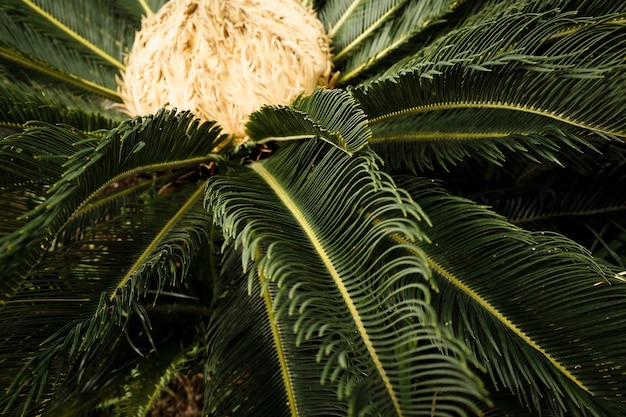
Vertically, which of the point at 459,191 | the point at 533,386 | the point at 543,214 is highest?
the point at 459,191

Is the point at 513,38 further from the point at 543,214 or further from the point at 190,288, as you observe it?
the point at 190,288

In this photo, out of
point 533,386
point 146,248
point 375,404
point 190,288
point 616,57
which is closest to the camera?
point 375,404

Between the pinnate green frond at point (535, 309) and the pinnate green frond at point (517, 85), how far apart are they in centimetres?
17

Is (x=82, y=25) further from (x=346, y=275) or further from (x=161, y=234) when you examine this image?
(x=346, y=275)

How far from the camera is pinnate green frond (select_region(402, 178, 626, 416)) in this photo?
2.17 ft

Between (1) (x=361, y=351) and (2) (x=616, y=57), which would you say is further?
(2) (x=616, y=57)

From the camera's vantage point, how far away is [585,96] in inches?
31.6

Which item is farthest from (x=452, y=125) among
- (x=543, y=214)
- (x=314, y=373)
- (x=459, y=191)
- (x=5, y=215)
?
(x=5, y=215)

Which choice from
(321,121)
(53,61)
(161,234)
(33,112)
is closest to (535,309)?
(321,121)

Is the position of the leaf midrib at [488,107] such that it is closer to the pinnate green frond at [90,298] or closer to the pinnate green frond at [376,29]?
the pinnate green frond at [376,29]

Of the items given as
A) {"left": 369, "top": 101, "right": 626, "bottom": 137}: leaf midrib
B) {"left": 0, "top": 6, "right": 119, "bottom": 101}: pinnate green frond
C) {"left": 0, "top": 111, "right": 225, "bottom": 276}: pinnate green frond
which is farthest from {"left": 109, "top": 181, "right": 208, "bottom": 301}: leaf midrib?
{"left": 0, "top": 6, "right": 119, "bottom": 101}: pinnate green frond

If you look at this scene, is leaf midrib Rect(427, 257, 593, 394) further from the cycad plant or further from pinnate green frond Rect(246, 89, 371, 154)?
pinnate green frond Rect(246, 89, 371, 154)

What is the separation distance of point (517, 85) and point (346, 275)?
459mm

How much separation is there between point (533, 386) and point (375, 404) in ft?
1.05
